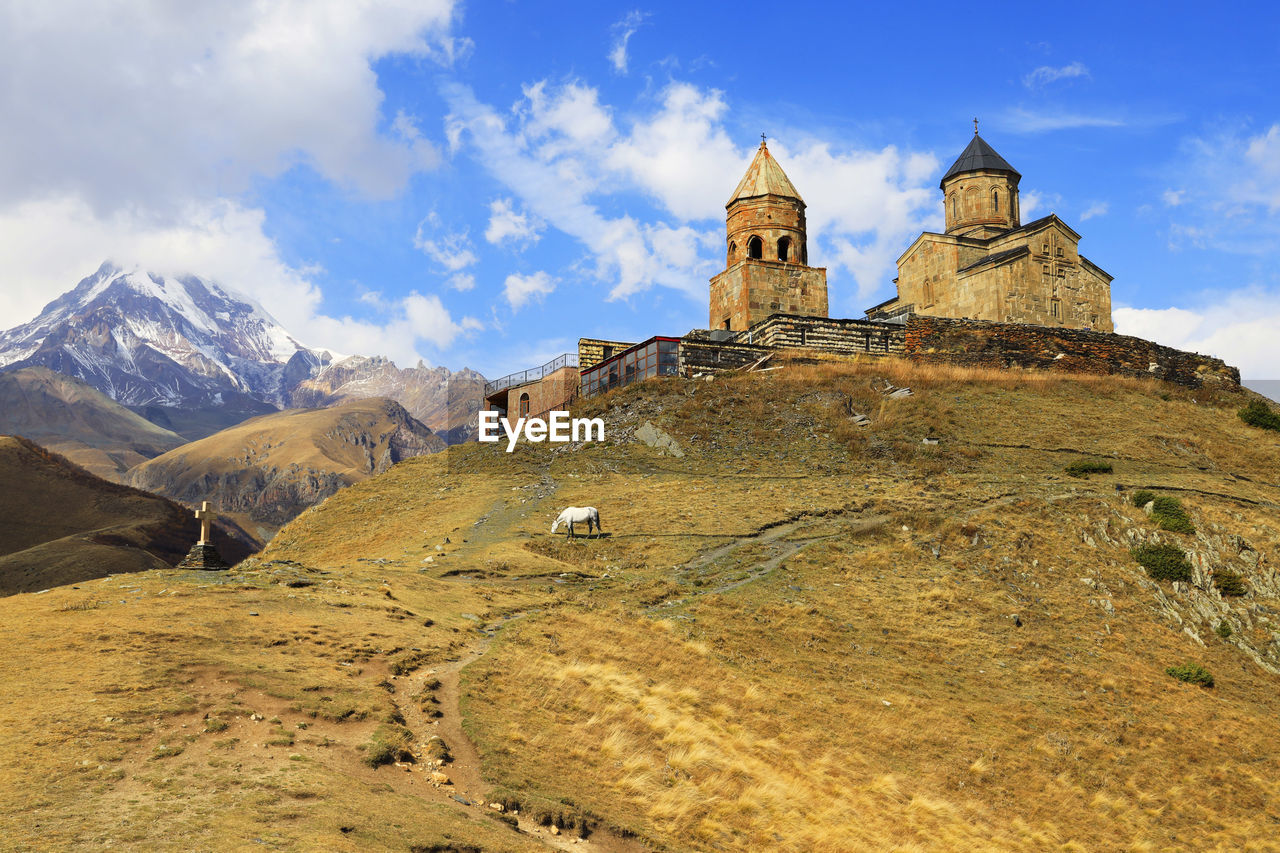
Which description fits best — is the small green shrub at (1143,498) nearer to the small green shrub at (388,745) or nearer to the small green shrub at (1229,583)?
the small green shrub at (1229,583)

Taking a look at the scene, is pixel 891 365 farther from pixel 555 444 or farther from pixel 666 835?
pixel 666 835

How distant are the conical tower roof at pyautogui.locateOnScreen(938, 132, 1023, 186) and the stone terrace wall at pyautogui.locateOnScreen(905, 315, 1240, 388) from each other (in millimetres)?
17611

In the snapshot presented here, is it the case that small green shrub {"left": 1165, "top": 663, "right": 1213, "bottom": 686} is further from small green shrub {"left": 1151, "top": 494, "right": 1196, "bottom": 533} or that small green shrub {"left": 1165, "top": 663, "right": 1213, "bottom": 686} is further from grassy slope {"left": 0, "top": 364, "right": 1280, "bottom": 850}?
small green shrub {"left": 1151, "top": 494, "right": 1196, "bottom": 533}

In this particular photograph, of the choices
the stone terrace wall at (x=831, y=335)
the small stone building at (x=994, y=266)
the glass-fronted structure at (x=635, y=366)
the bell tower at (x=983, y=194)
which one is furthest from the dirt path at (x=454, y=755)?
the bell tower at (x=983, y=194)

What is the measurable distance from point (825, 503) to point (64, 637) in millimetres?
24000

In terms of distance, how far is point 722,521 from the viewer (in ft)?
102

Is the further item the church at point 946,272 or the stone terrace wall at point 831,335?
the church at point 946,272

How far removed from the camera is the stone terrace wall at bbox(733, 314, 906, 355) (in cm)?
4884

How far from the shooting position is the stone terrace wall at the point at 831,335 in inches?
1923

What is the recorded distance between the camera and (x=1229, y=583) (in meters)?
27.5

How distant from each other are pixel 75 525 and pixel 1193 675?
127 meters

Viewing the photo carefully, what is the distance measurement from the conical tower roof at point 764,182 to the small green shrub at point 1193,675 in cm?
3991
